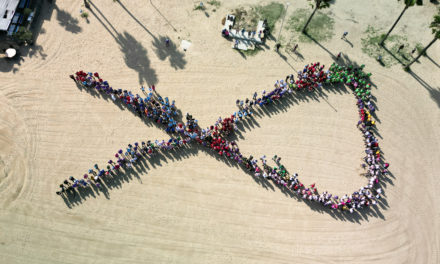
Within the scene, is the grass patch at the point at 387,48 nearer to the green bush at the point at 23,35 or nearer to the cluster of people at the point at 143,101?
the cluster of people at the point at 143,101

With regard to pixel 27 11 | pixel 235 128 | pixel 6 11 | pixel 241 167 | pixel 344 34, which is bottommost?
pixel 6 11

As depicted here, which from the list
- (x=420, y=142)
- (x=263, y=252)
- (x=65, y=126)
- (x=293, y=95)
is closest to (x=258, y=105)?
(x=293, y=95)

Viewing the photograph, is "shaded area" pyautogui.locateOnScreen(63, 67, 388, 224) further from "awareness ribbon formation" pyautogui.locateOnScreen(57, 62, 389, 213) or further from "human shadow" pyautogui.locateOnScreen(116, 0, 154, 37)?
"human shadow" pyautogui.locateOnScreen(116, 0, 154, 37)

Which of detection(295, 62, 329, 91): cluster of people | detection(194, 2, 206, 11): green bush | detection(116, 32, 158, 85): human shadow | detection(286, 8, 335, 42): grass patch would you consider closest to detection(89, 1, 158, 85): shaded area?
detection(116, 32, 158, 85): human shadow

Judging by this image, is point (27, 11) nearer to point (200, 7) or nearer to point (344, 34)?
point (200, 7)

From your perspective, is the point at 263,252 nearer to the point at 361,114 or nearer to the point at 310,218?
the point at 310,218

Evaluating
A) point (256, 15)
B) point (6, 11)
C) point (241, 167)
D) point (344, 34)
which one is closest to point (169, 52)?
point (256, 15)
